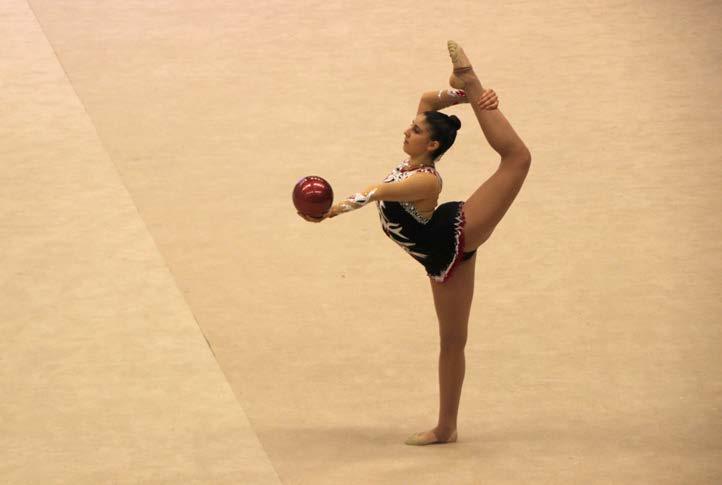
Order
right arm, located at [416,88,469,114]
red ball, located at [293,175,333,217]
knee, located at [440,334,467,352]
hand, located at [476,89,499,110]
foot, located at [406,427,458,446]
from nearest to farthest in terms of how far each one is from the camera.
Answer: red ball, located at [293,175,333,217] → hand, located at [476,89,499,110] → right arm, located at [416,88,469,114] → knee, located at [440,334,467,352] → foot, located at [406,427,458,446]

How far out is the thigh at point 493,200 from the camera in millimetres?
4285

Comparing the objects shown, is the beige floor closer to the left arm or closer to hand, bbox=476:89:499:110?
the left arm

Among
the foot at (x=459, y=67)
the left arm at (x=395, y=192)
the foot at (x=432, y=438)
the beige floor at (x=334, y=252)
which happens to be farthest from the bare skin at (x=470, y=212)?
the beige floor at (x=334, y=252)

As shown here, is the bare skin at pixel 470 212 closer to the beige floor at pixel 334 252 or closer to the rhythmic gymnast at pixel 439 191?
the rhythmic gymnast at pixel 439 191

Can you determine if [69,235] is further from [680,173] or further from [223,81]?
[680,173]

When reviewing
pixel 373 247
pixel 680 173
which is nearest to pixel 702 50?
pixel 680 173

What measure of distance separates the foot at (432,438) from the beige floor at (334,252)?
92 mm

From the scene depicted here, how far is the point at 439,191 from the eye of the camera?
429cm

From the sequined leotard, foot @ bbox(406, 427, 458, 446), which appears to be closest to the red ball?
the sequined leotard

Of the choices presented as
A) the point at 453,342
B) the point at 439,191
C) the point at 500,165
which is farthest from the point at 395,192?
the point at 453,342

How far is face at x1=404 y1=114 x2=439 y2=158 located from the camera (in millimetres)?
4254

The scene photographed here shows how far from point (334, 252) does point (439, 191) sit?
2.14 metres

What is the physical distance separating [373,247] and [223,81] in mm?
2486

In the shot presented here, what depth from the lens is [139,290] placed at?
19.6ft
